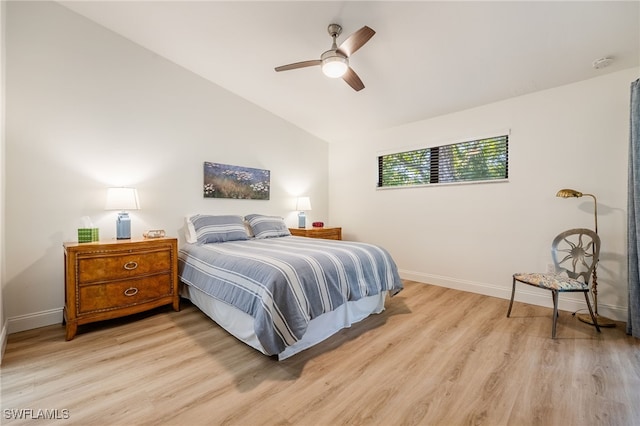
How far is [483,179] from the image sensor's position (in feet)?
11.2

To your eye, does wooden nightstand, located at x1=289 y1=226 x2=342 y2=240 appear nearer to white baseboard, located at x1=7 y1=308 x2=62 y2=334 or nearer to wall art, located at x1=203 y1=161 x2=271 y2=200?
wall art, located at x1=203 y1=161 x2=271 y2=200

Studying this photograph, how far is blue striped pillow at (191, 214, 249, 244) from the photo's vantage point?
10.3 ft

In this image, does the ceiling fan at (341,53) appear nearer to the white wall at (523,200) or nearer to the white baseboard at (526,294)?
the white wall at (523,200)

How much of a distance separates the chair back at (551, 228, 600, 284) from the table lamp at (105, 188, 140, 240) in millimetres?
4224

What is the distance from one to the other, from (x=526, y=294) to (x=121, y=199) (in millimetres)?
4446

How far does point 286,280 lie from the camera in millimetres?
1891

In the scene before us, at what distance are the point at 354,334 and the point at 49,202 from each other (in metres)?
3.04

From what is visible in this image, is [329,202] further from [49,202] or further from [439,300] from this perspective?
[49,202]

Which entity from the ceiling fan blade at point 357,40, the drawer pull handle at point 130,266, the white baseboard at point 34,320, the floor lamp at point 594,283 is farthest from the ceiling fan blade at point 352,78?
the white baseboard at point 34,320

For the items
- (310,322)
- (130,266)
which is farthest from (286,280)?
(130,266)

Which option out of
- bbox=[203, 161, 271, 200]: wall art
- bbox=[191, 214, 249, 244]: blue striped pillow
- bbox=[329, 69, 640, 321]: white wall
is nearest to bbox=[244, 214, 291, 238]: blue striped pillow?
bbox=[191, 214, 249, 244]: blue striped pillow

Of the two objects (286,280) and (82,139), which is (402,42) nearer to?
(286,280)

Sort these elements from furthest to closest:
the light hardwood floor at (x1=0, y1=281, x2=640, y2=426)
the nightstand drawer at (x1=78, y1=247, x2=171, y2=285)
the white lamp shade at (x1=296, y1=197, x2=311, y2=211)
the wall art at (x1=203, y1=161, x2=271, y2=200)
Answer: the white lamp shade at (x1=296, y1=197, x2=311, y2=211) < the wall art at (x1=203, y1=161, x2=271, y2=200) < the nightstand drawer at (x1=78, y1=247, x2=171, y2=285) < the light hardwood floor at (x1=0, y1=281, x2=640, y2=426)

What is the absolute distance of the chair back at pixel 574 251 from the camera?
2594mm
